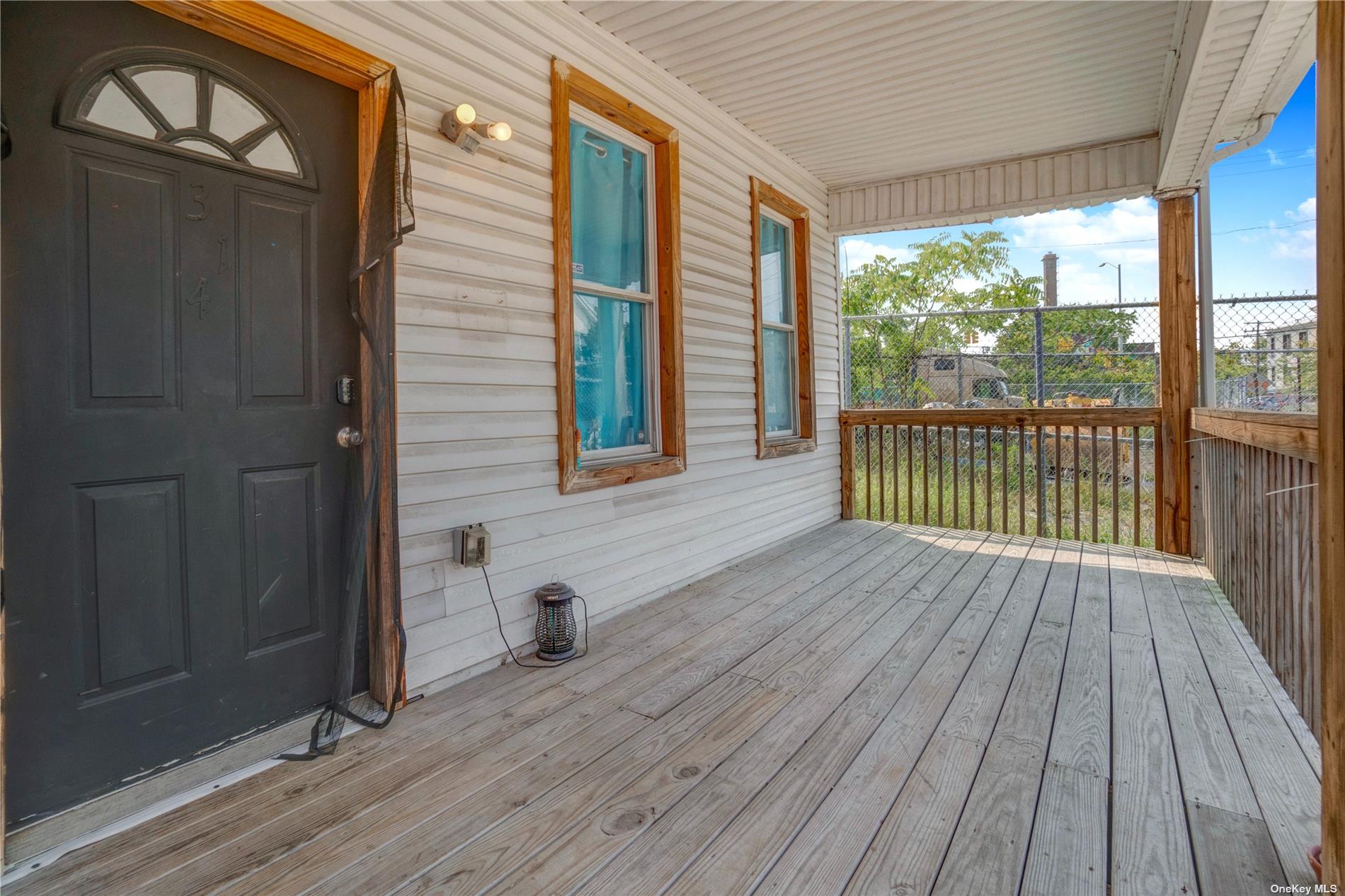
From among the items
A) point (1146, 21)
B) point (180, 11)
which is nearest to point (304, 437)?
point (180, 11)

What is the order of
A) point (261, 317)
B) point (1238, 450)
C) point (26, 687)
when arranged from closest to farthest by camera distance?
point (26, 687) < point (261, 317) < point (1238, 450)

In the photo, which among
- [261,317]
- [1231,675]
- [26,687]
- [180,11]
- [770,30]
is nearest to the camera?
[26,687]

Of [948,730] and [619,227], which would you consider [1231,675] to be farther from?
[619,227]

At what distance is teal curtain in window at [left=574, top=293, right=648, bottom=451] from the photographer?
322 centimetres

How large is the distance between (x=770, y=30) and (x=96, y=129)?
2.80 m

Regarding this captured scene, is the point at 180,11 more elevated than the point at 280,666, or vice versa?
the point at 180,11

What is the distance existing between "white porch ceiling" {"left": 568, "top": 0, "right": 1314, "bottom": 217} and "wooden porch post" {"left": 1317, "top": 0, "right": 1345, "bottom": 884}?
1535 millimetres

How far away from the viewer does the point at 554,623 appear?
2691 mm

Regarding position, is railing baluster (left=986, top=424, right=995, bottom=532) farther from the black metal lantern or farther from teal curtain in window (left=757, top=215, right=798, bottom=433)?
the black metal lantern

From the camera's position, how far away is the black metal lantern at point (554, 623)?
2.68 metres

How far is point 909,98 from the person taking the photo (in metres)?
3.99

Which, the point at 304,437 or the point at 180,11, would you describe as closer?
the point at 180,11

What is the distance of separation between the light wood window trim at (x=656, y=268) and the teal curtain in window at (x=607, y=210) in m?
0.10

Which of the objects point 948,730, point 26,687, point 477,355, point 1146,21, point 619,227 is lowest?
point 948,730
